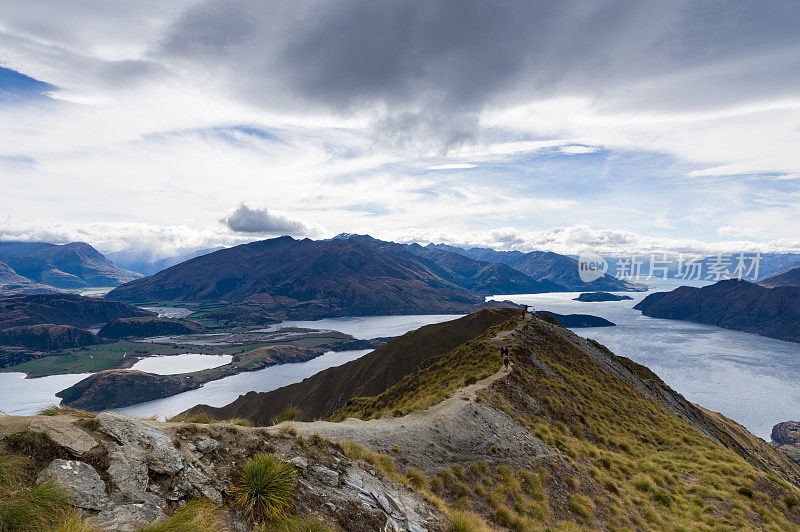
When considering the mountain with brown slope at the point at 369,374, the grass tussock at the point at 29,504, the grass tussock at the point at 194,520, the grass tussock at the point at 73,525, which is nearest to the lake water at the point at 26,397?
the mountain with brown slope at the point at 369,374

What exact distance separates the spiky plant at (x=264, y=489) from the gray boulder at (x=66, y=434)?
157 inches

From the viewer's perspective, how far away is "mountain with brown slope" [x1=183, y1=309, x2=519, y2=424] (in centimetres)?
8881

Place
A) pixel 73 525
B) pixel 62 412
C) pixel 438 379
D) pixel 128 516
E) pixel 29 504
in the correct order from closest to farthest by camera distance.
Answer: pixel 73 525 → pixel 29 504 → pixel 128 516 → pixel 62 412 → pixel 438 379

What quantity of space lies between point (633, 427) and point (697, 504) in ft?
39.7

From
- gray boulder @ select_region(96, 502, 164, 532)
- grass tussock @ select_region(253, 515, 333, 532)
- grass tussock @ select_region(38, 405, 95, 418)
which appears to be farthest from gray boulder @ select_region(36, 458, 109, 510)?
grass tussock @ select_region(253, 515, 333, 532)

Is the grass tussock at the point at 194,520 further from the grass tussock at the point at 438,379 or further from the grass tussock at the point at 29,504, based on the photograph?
the grass tussock at the point at 438,379

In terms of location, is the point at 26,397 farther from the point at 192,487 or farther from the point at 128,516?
the point at 128,516

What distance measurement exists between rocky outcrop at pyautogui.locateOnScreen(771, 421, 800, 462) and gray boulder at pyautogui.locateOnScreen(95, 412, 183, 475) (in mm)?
160169

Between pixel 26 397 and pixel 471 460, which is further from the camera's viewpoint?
pixel 26 397

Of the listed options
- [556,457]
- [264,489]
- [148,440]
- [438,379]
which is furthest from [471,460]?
[438,379]

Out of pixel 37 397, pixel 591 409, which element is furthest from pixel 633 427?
pixel 37 397

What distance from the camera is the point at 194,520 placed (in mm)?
7758

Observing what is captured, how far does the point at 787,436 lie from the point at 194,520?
18638cm

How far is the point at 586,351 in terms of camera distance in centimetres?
4956
